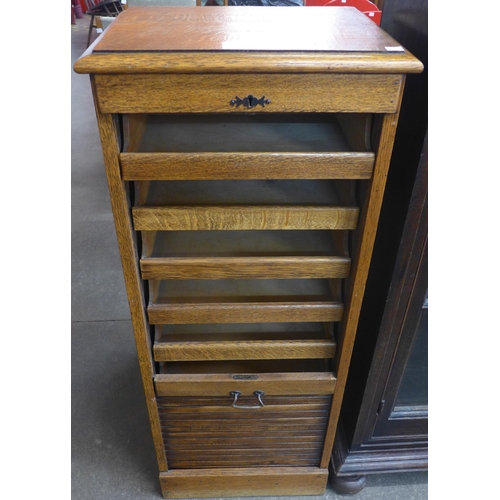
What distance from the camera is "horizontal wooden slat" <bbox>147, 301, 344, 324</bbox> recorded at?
82 centimetres

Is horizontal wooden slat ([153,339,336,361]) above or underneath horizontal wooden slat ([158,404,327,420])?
above

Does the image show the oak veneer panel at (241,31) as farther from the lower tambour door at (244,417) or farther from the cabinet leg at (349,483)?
the cabinet leg at (349,483)

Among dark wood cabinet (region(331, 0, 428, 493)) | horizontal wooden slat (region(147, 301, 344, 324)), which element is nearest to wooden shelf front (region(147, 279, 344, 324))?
horizontal wooden slat (region(147, 301, 344, 324))

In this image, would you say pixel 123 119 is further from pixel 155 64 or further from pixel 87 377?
pixel 87 377

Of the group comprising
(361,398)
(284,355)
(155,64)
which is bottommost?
(361,398)

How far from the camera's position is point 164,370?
0.96 m

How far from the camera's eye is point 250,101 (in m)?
0.60

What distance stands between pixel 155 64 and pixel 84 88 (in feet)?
12.4

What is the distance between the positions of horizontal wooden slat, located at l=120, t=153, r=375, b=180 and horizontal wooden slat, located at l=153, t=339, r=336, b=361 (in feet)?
1.15

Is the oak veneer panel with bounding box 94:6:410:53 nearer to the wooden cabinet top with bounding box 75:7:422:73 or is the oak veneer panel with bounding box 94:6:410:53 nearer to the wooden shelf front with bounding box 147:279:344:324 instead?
the wooden cabinet top with bounding box 75:7:422:73

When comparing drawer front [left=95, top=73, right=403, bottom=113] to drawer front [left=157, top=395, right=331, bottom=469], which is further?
drawer front [left=157, top=395, right=331, bottom=469]

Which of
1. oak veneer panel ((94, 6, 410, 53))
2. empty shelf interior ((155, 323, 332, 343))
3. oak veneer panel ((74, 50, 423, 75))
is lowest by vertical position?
empty shelf interior ((155, 323, 332, 343))

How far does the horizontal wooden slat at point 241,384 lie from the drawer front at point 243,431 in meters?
0.03

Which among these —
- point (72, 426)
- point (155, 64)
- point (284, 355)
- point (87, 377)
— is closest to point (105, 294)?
point (87, 377)
